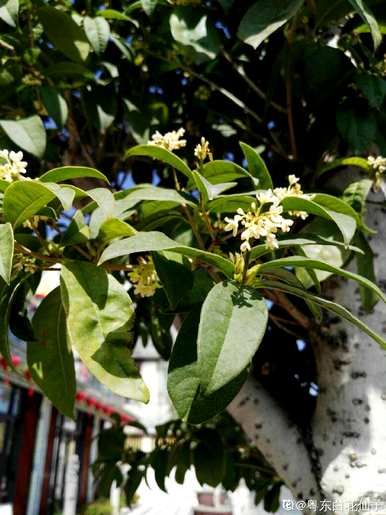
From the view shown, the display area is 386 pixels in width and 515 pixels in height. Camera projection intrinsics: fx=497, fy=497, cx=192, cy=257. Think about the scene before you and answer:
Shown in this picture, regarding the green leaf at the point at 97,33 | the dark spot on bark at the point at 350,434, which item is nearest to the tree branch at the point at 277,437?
the dark spot on bark at the point at 350,434

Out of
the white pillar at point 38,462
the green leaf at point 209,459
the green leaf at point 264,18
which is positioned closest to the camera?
the green leaf at point 264,18

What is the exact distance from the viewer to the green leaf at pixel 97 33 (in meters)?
1.09

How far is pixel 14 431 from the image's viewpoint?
6.50m

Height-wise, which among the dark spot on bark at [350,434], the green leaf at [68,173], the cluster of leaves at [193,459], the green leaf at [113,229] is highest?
the green leaf at [68,173]

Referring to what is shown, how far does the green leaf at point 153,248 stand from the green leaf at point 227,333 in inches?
1.7

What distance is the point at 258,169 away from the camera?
29.0 inches

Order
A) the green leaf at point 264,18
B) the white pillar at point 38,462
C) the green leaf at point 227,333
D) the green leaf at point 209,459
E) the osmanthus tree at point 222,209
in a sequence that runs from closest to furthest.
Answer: the green leaf at point 227,333, the osmanthus tree at point 222,209, the green leaf at point 264,18, the green leaf at point 209,459, the white pillar at point 38,462

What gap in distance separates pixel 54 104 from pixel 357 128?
25.8 inches

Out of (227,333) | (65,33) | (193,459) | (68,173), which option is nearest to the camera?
(227,333)

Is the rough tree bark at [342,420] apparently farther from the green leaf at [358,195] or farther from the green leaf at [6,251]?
the green leaf at [6,251]

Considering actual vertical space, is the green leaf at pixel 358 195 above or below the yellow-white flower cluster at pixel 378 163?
below

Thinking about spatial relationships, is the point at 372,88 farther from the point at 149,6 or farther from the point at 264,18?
the point at 149,6

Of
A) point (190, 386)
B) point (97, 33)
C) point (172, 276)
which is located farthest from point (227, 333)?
point (97, 33)

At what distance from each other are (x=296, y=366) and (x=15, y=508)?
6.08 metres
